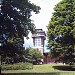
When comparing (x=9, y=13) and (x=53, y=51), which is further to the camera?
(x=53, y=51)

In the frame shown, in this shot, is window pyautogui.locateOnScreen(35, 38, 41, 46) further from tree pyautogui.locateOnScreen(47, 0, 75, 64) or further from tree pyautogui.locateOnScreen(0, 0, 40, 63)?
tree pyautogui.locateOnScreen(0, 0, 40, 63)

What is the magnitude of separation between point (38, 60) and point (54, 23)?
64.4 feet

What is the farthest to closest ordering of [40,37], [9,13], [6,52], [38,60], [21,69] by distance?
1. [40,37]
2. [38,60]
3. [21,69]
4. [6,52]
5. [9,13]

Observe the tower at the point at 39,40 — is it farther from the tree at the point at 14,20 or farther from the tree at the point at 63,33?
the tree at the point at 14,20

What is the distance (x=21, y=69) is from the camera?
44156 millimetres

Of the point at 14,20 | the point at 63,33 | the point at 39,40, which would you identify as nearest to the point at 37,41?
the point at 39,40

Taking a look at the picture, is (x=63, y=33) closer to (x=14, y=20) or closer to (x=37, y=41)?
(x=14, y=20)

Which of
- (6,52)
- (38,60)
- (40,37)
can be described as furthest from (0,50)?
(40,37)

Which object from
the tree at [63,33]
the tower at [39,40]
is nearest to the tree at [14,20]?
the tree at [63,33]

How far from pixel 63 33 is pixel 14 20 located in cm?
1442

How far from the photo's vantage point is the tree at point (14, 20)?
102 ft

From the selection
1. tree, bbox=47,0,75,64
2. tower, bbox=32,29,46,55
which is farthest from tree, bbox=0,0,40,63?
tower, bbox=32,29,46,55

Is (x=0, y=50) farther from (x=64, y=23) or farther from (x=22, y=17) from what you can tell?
(x=64, y=23)

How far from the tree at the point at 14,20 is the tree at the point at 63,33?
39.9ft
